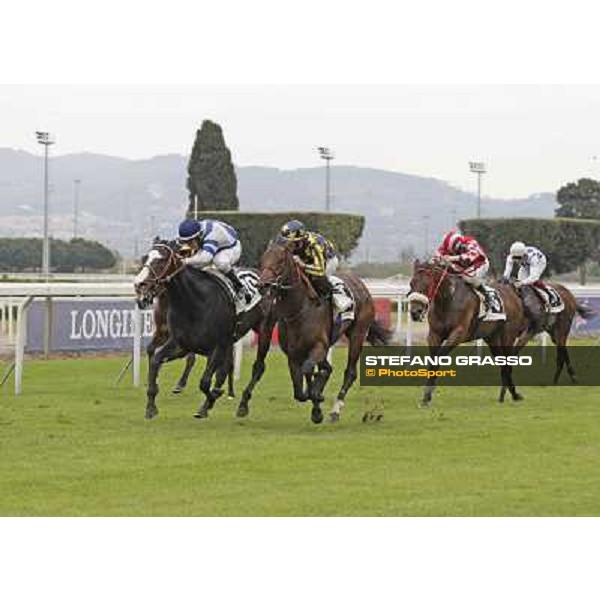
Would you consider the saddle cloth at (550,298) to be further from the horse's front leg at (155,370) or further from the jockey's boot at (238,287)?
the horse's front leg at (155,370)

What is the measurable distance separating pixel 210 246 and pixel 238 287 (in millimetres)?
418

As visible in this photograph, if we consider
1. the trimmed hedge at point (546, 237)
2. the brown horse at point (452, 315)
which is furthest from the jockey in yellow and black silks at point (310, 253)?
the trimmed hedge at point (546, 237)

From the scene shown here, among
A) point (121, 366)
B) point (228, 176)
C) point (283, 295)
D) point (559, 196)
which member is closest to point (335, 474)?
point (283, 295)

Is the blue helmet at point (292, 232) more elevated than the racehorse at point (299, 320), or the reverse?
the blue helmet at point (292, 232)

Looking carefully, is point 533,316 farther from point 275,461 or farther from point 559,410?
point 275,461

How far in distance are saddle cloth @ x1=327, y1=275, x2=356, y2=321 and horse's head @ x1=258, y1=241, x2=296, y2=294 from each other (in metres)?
0.79

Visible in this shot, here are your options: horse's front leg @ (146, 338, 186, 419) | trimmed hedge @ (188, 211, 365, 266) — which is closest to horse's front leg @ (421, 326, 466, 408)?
horse's front leg @ (146, 338, 186, 419)

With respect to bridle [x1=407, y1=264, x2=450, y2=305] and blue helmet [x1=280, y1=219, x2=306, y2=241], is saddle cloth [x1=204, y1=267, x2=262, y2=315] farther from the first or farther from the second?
bridle [x1=407, y1=264, x2=450, y2=305]

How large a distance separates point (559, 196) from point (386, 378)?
57.6m

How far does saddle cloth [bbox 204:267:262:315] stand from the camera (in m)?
11.0

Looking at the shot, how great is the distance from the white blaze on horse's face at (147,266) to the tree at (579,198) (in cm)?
6124

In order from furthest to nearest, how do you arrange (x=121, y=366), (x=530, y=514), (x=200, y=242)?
(x=121, y=366) → (x=200, y=242) → (x=530, y=514)

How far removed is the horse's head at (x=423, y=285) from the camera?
11508mm

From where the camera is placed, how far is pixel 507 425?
1078 centimetres
